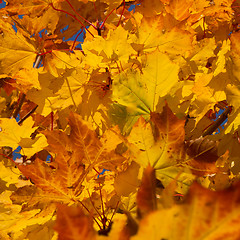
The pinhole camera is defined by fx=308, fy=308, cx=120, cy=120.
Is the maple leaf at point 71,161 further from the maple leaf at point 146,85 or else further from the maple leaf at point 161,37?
the maple leaf at point 161,37

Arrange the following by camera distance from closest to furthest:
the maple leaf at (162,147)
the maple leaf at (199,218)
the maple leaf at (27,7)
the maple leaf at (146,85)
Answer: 1. the maple leaf at (199,218)
2. the maple leaf at (162,147)
3. the maple leaf at (146,85)
4. the maple leaf at (27,7)

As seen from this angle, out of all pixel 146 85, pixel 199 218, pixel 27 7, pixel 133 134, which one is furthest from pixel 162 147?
pixel 27 7

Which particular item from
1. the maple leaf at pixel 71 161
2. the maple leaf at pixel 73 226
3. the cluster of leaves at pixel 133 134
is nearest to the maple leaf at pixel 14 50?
the cluster of leaves at pixel 133 134

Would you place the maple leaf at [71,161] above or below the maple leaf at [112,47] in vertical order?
below

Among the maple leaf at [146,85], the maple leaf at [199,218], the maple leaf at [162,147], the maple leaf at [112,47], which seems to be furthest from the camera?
the maple leaf at [112,47]

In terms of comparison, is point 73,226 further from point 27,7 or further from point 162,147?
point 27,7

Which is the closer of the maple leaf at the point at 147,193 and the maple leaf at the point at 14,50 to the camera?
the maple leaf at the point at 147,193

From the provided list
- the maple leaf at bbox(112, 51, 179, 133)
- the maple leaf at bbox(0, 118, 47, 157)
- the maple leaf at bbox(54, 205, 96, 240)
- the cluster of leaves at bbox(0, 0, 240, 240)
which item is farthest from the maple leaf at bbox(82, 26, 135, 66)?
the maple leaf at bbox(54, 205, 96, 240)

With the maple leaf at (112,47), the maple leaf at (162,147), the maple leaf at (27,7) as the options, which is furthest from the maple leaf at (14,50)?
the maple leaf at (162,147)

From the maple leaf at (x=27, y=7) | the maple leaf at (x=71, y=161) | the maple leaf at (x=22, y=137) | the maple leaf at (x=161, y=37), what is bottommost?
the maple leaf at (x=22, y=137)
